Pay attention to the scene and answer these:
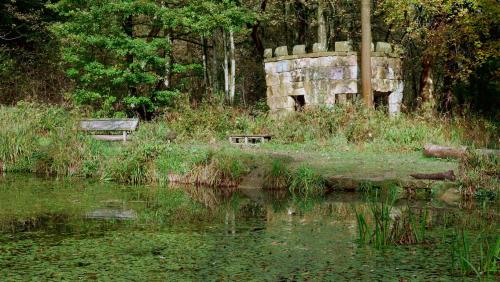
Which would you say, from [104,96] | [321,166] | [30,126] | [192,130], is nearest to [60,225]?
[321,166]

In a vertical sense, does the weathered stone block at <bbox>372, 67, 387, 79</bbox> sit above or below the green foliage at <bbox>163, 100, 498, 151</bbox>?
above

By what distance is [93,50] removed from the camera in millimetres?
19375

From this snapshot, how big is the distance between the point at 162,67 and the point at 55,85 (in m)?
6.04

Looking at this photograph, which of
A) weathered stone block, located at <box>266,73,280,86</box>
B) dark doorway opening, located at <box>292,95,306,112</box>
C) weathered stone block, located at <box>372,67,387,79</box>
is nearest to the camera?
weathered stone block, located at <box>372,67,387,79</box>

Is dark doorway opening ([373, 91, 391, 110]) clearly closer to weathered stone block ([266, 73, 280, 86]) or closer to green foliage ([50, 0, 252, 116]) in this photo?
weathered stone block ([266, 73, 280, 86])

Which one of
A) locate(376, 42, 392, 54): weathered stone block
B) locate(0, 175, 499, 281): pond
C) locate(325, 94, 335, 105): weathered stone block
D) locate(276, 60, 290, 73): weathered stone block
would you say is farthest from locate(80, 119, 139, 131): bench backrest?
locate(376, 42, 392, 54): weathered stone block

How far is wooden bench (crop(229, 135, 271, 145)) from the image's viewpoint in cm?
1591

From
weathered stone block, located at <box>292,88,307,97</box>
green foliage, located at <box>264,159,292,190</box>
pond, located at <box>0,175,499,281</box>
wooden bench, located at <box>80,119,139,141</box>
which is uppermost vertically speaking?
weathered stone block, located at <box>292,88,307,97</box>

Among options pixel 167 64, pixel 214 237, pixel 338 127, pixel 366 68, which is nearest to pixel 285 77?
pixel 366 68

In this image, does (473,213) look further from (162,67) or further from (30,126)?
(162,67)

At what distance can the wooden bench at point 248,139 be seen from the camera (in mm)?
15906

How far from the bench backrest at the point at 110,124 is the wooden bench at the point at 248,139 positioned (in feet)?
8.12

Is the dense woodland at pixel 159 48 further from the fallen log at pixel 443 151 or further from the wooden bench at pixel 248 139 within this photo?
the fallen log at pixel 443 151

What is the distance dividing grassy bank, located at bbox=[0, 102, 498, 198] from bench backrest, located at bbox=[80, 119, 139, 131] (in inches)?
16.6
